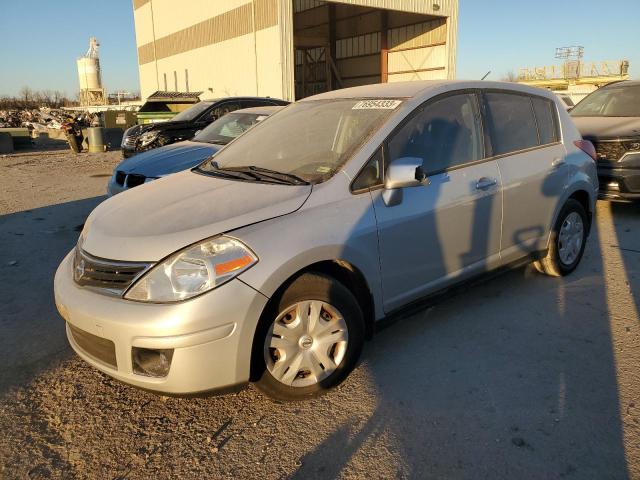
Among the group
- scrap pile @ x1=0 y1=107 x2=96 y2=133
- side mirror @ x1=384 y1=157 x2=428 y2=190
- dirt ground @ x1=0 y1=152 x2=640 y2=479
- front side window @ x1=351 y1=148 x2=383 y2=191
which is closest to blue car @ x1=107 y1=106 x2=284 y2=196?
dirt ground @ x1=0 y1=152 x2=640 y2=479

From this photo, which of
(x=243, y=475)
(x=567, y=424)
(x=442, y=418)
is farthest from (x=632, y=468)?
(x=243, y=475)

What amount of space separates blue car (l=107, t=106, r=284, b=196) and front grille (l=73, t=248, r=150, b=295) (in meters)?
3.02

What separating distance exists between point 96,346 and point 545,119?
376 centimetres

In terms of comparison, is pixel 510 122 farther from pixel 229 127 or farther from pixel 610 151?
pixel 229 127

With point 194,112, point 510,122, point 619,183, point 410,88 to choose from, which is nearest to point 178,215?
point 410,88

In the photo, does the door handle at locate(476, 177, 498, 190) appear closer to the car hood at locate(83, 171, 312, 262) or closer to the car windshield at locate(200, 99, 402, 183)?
the car windshield at locate(200, 99, 402, 183)

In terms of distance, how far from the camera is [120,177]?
610 centimetres

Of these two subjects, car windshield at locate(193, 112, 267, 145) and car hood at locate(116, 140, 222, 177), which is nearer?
car hood at locate(116, 140, 222, 177)

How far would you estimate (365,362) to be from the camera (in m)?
3.19

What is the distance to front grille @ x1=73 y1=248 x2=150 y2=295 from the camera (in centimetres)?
244

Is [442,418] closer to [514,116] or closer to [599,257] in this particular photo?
[514,116]

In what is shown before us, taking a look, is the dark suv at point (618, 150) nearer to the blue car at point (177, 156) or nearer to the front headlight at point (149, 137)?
the blue car at point (177, 156)

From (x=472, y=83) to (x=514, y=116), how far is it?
50cm

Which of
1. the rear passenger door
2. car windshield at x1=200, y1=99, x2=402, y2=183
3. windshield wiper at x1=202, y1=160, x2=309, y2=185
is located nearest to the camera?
windshield wiper at x1=202, y1=160, x2=309, y2=185
